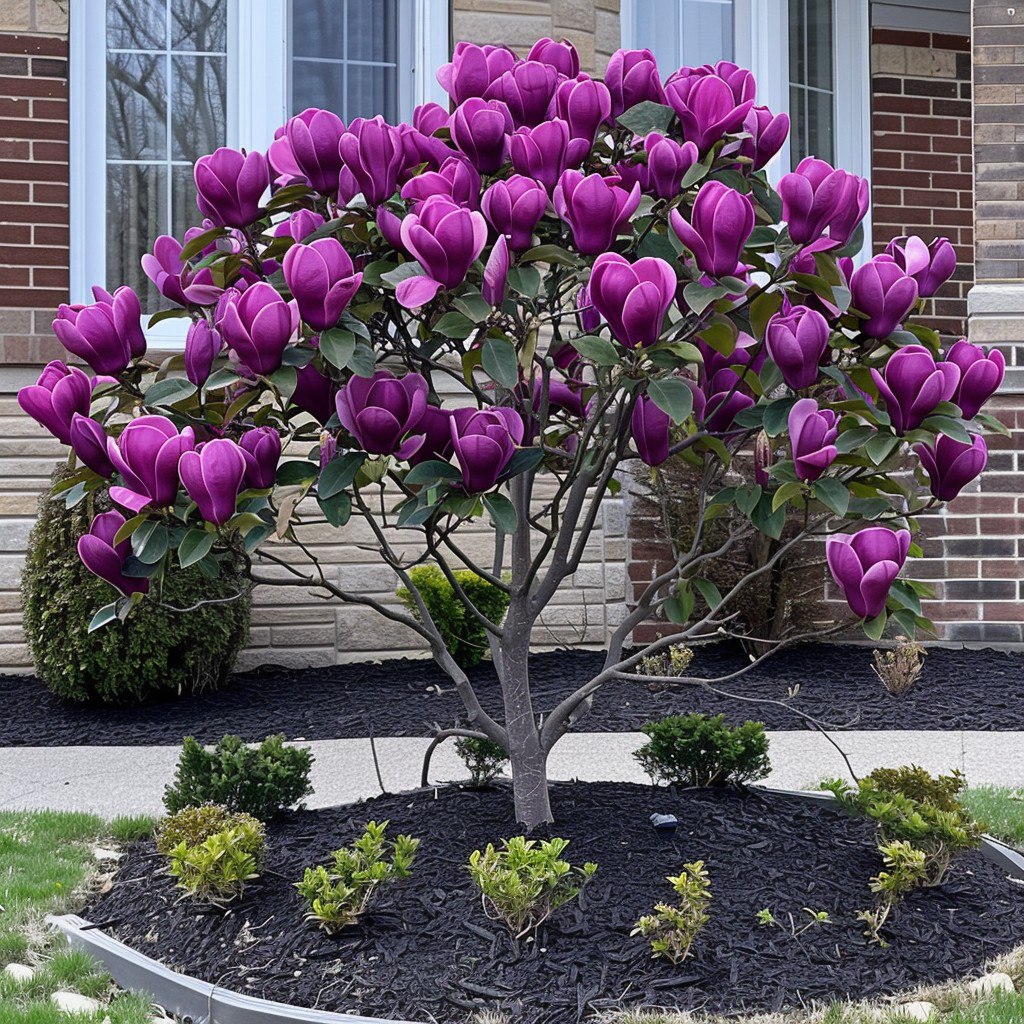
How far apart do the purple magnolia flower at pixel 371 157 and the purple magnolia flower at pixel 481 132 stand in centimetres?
13

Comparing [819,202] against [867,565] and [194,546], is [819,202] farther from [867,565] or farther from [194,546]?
[194,546]

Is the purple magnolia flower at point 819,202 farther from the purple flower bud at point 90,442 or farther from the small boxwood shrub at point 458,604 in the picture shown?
the small boxwood shrub at point 458,604

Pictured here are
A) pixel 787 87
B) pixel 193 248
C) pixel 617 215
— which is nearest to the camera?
pixel 617 215

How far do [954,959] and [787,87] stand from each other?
615 cm

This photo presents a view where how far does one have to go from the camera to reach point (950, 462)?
2422 mm

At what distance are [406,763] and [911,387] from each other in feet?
9.34

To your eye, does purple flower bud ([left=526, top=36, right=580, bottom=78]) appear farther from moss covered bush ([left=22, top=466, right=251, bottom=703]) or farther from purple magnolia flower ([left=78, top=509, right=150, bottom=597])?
moss covered bush ([left=22, top=466, right=251, bottom=703])

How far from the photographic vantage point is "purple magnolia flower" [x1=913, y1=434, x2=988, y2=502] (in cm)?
239

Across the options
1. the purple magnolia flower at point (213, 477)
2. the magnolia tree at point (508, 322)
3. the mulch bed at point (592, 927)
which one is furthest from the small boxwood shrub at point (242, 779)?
the purple magnolia flower at point (213, 477)

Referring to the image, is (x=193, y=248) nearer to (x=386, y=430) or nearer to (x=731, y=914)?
(x=386, y=430)

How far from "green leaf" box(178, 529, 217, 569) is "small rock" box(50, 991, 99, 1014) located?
102 centimetres

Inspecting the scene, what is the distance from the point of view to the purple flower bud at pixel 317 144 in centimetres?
232

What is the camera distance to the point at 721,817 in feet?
10.4

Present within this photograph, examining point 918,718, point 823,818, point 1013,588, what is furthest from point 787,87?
point 823,818
